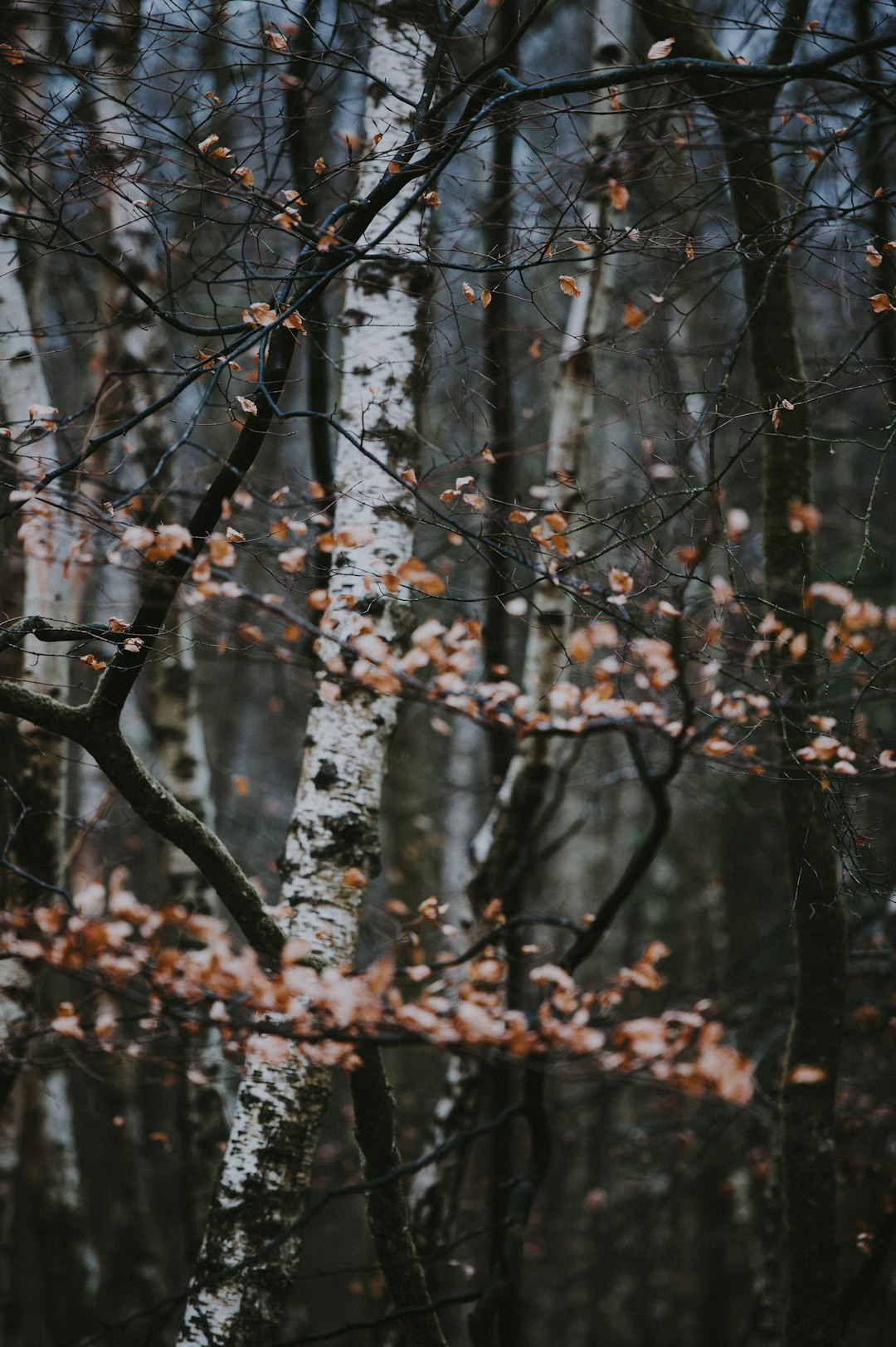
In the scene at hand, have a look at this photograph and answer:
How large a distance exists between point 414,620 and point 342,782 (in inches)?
34.5

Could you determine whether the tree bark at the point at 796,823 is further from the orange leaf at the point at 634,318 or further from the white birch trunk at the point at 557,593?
the white birch trunk at the point at 557,593

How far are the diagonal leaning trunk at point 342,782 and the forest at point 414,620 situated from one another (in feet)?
0.06

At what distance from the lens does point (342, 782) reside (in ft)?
12.3

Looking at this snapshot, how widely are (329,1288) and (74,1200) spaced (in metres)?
6.57

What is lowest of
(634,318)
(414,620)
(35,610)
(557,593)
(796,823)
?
(796,823)

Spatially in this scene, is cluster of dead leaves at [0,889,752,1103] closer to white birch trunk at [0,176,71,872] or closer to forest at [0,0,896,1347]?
forest at [0,0,896,1347]

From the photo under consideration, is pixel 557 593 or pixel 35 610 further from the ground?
pixel 557 593

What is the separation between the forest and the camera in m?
2.91

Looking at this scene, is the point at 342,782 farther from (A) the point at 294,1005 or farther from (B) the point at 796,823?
(B) the point at 796,823

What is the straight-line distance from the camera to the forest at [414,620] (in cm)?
291

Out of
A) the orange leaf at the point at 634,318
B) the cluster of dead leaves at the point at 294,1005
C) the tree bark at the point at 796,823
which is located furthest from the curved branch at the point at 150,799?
the orange leaf at the point at 634,318

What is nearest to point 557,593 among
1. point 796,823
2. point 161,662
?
point 796,823

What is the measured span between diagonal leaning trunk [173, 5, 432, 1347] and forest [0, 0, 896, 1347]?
0.02m

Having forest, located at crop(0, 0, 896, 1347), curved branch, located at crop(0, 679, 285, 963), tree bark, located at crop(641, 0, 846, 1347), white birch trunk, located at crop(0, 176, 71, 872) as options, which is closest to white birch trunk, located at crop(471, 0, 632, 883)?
forest, located at crop(0, 0, 896, 1347)
